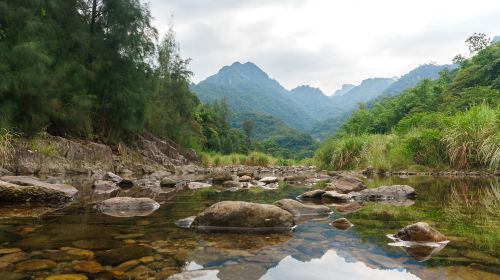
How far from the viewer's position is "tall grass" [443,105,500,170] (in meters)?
12.3

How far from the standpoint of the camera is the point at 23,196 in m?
6.12

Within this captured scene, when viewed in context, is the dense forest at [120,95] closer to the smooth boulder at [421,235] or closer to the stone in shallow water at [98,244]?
the smooth boulder at [421,235]

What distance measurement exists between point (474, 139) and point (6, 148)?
16364 mm

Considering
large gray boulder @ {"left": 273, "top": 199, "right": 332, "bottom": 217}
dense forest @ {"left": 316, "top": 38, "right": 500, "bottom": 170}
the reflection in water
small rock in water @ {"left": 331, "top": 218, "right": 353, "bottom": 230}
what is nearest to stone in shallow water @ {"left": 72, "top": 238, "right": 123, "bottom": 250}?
the reflection in water

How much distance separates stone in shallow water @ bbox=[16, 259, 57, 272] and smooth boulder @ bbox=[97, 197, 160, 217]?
2.47 meters

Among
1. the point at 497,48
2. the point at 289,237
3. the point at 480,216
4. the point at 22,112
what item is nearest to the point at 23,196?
the point at 289,237

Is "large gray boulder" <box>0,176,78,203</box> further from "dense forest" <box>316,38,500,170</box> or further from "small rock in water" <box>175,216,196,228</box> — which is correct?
"dense forest" <box>316,38,500,170</box>

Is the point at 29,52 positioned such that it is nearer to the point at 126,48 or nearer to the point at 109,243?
the point at 126,48

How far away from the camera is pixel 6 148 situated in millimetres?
11828

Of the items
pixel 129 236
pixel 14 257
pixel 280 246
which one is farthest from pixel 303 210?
pixel 14 257

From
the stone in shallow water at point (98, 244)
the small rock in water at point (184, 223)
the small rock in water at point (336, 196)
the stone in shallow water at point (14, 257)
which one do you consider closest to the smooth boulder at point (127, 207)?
the small rock in water at point (184, 223)

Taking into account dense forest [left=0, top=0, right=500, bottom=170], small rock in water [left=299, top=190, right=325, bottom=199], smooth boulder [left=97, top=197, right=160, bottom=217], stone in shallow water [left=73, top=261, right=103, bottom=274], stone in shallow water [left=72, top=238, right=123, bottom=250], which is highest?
dense forest [left=0, top=0, right=500, bottom=170]

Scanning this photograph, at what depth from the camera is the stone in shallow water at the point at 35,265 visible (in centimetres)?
254

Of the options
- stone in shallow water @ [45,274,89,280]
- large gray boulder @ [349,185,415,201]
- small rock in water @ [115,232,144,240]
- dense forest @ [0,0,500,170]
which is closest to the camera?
stone in shallow water @ [45,274,89,280]
